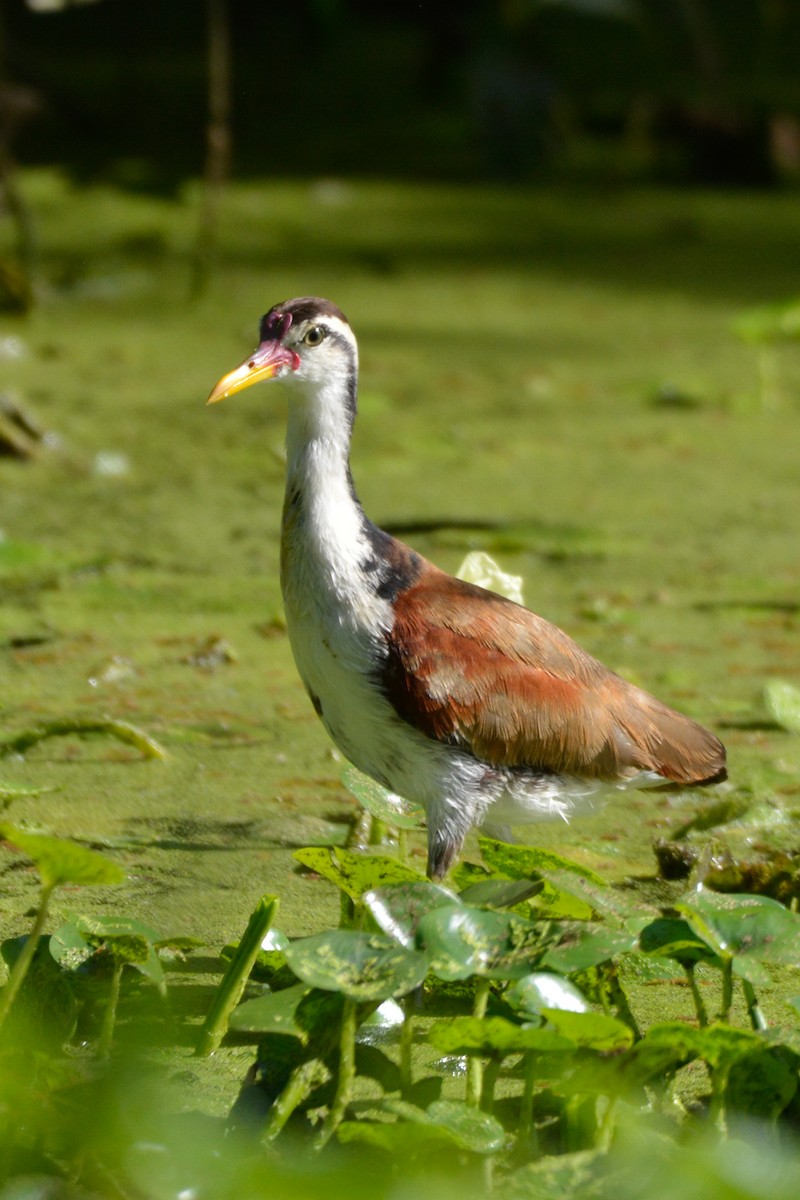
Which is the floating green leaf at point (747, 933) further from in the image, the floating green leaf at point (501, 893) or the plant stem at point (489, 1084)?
the plant stem at point (489, 1084)

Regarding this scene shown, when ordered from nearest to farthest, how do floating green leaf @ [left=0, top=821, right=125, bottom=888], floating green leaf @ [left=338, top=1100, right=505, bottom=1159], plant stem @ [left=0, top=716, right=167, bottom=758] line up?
floating green leaf @ [left=0, top=821, right=125, bottom=888]
floating green leaf @ [left=338, top=1100, right=505, bottom=1159]
plant stem @ [left=0, top=716, right=167, bottom=758]

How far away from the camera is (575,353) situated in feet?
23.2

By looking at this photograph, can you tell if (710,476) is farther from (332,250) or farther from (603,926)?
(603,926)

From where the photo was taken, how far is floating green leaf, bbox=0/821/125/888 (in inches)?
81.3

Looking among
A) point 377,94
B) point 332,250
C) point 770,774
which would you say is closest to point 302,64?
point 377,94

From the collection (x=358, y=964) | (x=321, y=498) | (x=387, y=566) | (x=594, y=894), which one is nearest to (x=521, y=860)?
(x=594, y=894)

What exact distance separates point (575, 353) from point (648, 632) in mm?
2799

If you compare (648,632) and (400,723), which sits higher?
(400,723)

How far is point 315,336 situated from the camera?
3.04 metres

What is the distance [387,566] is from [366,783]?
38 cm

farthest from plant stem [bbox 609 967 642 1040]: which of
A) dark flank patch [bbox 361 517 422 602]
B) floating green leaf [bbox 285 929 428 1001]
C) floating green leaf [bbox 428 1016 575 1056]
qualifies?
dark flank patch [bbox 361 517 422 602]

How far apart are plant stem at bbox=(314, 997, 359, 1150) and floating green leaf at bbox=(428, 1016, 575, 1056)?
0.11 m

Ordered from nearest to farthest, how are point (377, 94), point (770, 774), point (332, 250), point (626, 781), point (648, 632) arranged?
point (626, 781)
point (770, 774)
point (648, 632)
point (332, 250)
point (377, 94)

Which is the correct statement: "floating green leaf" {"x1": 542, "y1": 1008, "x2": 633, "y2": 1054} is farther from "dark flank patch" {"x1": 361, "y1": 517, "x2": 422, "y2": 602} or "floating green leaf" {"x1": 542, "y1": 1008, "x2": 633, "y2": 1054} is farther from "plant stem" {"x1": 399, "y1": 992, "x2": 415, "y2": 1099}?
"dark flank patch" {"x1": 361, "y1": 517, "x2": 422, "y2": 602}
